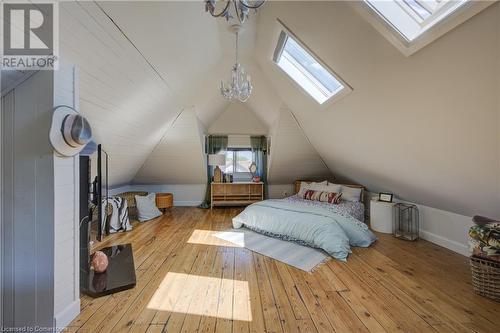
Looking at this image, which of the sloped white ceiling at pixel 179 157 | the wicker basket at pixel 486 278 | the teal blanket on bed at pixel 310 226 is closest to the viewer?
the wicker basket at pixel 486 278

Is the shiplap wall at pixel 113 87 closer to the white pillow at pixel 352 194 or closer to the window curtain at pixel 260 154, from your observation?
the window curtain at pixel 260 154

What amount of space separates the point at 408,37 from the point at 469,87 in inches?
20.3

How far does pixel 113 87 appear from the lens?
224cm

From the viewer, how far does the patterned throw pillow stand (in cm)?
408

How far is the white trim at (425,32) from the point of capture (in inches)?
44.5

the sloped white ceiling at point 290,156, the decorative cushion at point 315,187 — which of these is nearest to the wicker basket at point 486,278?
the decorative cushion at point 315,187

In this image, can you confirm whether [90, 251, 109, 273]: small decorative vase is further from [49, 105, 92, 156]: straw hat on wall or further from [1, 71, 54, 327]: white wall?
[49, 105, 92, 156]: straw hat on wall

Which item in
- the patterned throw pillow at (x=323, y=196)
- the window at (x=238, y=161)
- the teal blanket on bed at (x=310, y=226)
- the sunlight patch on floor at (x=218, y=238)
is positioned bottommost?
the sunlight patch on floor at (x=218, y=238)

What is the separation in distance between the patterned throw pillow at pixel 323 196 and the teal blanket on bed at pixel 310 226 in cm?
85

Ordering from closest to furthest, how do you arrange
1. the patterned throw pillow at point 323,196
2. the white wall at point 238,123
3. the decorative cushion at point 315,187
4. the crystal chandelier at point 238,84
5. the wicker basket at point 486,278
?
the wicker basket at point 486,278 → the crystal chandelier at point 238,84 → the patterned throw pillow at point 323,196 → the decorative cushion at point 315,187 → the white wall at point 238,123

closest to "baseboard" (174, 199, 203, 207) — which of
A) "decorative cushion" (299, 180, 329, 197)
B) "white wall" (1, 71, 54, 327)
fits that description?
"decorative cushion" (299, 180, 329, 197)

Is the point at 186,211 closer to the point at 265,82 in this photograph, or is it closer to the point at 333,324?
the point at 265,82

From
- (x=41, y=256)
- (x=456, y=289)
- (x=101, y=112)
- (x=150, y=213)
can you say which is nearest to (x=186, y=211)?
(x=150, y=213)

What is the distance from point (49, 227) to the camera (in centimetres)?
140
